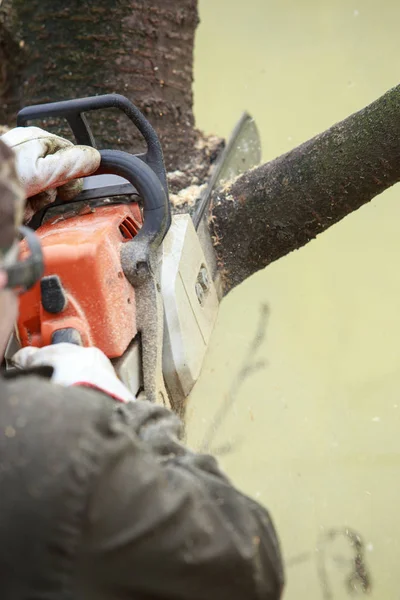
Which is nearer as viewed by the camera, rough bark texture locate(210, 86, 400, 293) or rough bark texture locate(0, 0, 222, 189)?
rough bark texture locate(210, 86, 400, 293)

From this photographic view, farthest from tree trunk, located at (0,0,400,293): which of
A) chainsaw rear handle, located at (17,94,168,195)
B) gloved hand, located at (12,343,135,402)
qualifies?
gloved hand, located at (12,343,135,402)

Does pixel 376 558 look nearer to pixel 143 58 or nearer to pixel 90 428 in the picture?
pixel 143 58

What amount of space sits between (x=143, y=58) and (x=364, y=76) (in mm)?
2007

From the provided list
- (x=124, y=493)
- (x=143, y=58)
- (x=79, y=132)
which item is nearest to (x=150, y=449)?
(x=124, y=493)

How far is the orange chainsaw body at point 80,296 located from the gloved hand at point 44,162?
0.43 feet

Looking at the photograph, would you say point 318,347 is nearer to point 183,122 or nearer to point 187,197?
point 183,122

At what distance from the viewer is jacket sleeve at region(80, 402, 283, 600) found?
78 cm

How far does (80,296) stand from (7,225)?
474 millimetres

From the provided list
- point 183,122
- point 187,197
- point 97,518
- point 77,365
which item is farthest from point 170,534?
point 183,122

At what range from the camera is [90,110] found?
1564 mm

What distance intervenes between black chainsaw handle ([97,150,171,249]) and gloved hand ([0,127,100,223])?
5cm

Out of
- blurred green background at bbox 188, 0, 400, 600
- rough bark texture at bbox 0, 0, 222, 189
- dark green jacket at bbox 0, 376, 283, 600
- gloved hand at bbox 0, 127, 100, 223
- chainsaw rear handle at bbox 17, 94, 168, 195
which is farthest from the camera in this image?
blurred green background at bbox 188, 0, 400, 600

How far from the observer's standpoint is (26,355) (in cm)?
123

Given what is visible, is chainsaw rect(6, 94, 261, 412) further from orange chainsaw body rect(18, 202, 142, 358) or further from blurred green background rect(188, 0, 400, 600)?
blurred green background rect(188, 0, 400, 600)
